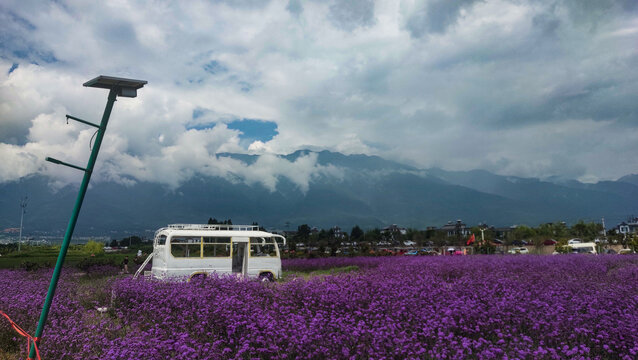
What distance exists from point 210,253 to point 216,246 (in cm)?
37

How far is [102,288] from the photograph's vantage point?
10.8 m

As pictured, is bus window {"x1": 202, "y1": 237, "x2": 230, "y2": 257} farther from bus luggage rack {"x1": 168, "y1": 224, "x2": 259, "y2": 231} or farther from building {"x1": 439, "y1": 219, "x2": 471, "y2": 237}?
building {"x1": 439, "y1": 219, "x2": 471, "y2": 237}

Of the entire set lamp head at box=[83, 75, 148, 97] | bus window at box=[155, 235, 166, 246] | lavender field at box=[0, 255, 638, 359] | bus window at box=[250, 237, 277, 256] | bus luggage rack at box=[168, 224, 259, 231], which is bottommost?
lavender field at box=[0, 255, 638, 359]

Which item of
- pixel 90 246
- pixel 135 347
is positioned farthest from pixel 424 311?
pixel 90 246

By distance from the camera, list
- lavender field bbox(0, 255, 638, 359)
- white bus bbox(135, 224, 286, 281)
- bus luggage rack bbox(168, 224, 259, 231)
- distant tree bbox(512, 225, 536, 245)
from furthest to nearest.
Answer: distant tree bbox(512, 225, 536, 245), bus luggage rack bbox(168, 224, 259, 231), white bus bbox(135, 224, 286, 281), lavender field bbox(0, 255, 638, 359)

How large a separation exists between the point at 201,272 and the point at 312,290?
7.23 m

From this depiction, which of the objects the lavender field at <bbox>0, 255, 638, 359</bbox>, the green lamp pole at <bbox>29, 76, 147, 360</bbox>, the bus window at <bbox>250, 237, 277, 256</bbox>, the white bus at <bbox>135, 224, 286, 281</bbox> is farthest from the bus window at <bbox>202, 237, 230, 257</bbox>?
the green lamp pole at <bbox>29, 76, 147, 360</bbox>

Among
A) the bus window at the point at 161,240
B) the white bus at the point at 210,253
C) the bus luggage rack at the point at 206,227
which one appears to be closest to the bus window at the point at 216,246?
the white bus at the point at 210,253

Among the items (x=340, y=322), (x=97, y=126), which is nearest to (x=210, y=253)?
(x=340, y=322)

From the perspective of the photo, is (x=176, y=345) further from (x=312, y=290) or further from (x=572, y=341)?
(x=572, y=341)

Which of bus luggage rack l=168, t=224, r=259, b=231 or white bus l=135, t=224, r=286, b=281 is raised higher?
bus luggage rack l=168, t=224, r=259, b=231

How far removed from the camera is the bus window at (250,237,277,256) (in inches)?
610

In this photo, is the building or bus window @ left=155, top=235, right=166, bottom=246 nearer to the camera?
bus window @ left=155, top=235, right=166, bottom=246

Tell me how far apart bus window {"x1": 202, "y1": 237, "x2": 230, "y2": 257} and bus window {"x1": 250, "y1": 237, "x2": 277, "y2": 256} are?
0.93 metres
